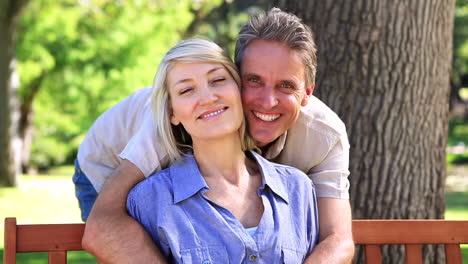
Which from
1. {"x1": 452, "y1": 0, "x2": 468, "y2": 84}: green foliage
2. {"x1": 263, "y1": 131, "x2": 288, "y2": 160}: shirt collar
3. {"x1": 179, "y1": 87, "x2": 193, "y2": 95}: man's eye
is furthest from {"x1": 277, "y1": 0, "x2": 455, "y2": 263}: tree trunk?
{"x1": 452, "y1": 0, "x2": 468, "y2": 84}: green foliage

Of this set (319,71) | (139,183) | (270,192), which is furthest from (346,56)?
(139,183)

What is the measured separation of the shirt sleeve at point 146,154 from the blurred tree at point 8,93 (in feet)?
36.8

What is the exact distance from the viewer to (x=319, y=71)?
4309 millimetres

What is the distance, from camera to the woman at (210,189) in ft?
9.39

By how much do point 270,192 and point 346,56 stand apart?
1.44 metres

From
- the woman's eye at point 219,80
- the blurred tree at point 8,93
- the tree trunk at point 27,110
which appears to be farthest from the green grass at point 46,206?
the tree trunk at point 27,110

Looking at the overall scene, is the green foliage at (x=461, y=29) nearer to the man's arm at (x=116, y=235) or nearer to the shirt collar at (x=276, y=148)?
the shirt collar at (x=276, y=148)

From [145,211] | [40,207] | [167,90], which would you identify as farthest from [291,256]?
[40,207]

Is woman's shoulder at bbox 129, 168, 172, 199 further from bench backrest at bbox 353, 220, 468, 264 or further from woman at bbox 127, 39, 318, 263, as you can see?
bench backrest at bbox 353, 220, 468, 264

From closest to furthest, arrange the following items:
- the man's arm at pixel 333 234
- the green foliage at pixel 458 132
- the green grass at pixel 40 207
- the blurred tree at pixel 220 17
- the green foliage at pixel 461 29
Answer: the man's arm at pixel 333 234, the green grass at pixel 40 207, the blurred tree at pixel 220 17, the green foliage at pixel 461 29, the green foliage at pixel 458 132

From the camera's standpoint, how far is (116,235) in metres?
2.82

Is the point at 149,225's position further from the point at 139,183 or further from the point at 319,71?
the point at 319,71

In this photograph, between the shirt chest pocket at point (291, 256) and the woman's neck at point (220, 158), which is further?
the woman's neck at point (220, 158)

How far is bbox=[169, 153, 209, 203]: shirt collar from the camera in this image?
2901 mm
